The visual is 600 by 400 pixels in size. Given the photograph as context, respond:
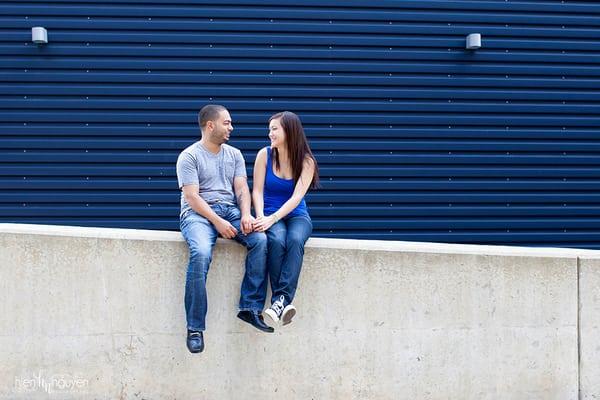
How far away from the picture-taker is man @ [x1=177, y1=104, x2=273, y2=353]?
17.2ft

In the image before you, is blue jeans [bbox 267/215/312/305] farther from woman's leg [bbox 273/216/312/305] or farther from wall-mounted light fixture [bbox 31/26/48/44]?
wall-mounted light fixture [bbox 31/26/48/44]

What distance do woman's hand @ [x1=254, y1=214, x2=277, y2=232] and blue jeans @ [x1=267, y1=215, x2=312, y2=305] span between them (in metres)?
0.04

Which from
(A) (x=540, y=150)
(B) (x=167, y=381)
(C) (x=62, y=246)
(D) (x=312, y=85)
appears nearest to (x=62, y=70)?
(D) (x=312, y=85)

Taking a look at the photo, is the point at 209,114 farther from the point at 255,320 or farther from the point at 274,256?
the point at 255,320

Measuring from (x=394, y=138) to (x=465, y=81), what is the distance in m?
0.93

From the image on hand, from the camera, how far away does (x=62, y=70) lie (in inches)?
317

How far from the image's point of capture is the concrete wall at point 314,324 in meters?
5.45

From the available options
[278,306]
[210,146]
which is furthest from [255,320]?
[210,146]

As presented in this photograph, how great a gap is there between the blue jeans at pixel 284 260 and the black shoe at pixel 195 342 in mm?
530

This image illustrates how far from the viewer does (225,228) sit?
5402 millimetres

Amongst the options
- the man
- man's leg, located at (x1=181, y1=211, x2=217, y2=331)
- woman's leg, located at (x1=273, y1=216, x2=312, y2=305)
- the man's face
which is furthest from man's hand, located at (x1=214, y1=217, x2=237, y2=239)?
the man's face

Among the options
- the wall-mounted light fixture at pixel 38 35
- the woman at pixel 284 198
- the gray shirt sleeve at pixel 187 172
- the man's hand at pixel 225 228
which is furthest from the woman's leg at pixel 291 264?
the wall-mounted light fixture at pixel 38 35

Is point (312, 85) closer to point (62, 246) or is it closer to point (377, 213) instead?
point (377, 213)

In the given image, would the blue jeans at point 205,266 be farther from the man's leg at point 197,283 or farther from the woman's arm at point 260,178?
the woman's arm at point 260,178
